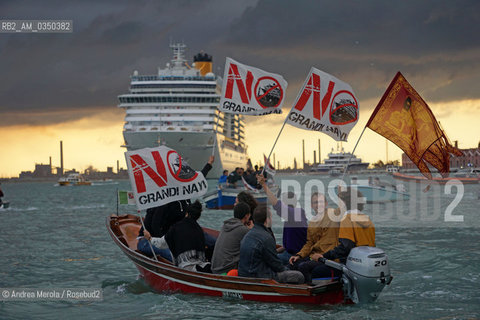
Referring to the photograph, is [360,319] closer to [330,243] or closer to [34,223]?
[330,243]

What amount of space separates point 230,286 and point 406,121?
4.00m

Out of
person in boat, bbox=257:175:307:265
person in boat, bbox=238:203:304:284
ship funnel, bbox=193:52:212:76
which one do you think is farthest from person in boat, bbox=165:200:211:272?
ship funnel, bbox=193:52:212:76

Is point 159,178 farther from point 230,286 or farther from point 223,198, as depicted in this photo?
point 223,198

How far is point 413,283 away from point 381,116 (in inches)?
134

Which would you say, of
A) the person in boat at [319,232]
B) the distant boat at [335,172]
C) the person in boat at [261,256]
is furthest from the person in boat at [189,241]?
the distant boat at [335,172]

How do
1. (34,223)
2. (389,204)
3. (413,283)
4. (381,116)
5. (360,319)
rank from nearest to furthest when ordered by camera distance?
(360,319)
(381,116)
(413,283)
(34,223)
(389,204)

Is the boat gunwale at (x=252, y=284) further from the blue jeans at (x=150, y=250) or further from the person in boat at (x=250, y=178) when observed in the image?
the person in boat at (x=250, y=178)

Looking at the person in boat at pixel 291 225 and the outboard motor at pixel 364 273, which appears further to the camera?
the person in boat at pixel 291 225

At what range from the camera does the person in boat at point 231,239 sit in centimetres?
852

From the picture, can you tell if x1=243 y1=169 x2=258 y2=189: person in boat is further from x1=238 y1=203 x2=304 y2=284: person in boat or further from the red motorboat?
x1=238 y1=203 x2=304 y2=284: person in boat

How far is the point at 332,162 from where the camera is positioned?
513 ft

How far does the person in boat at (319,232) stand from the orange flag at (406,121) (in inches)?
83.5

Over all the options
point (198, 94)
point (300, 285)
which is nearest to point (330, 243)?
point (300, 285)

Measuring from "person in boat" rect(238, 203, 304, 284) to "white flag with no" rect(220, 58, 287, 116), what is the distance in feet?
16.5
